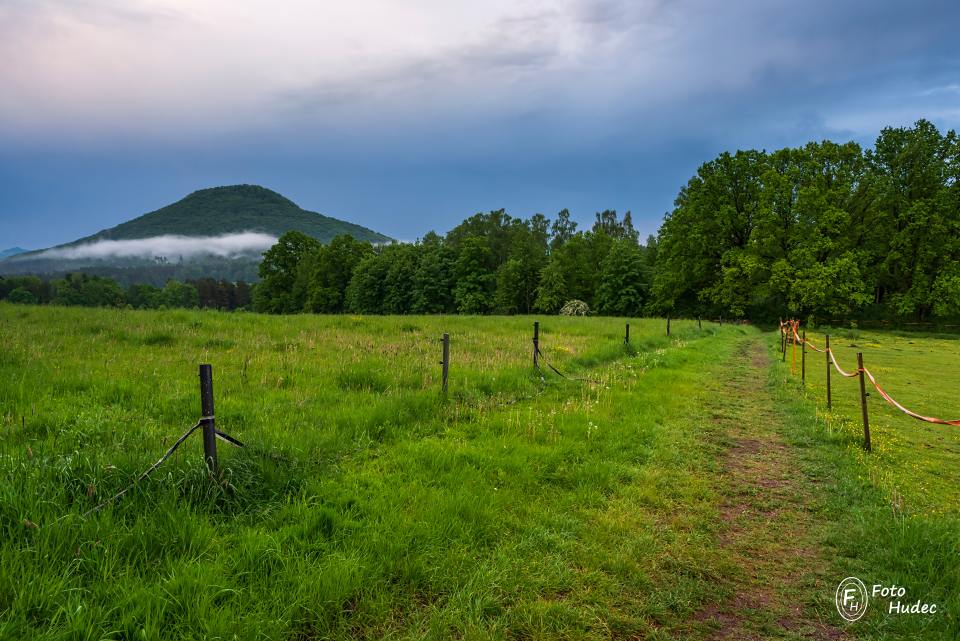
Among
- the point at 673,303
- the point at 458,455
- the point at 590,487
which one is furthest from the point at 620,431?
the point at 673,303

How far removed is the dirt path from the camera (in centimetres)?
401

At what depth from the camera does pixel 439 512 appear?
17.2 feet

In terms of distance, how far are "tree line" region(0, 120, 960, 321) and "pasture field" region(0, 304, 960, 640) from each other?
2570cm

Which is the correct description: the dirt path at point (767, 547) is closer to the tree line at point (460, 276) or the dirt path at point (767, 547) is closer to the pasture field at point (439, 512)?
the pasture field at point (439, 512)

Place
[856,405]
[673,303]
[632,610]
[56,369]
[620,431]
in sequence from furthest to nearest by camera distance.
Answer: [673,303] < [856,405] < [56,369] < [620,431] < [632,610]

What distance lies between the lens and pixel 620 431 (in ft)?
29.6

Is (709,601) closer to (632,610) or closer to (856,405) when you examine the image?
(632,610)

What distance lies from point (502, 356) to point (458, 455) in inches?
357

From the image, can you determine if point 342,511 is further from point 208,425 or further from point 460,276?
point 460,276

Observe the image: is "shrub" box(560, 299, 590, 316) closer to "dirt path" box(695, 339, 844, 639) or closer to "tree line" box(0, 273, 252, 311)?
"tree line" box(0, 273, 252, 311)

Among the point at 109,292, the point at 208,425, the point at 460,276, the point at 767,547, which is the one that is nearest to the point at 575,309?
the point at 460,276

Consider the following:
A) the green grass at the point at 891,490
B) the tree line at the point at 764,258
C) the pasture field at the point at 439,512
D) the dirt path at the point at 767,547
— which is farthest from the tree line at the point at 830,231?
the dirt path at the point at 767,547

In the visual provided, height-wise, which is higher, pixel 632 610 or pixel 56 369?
pixel 56 369

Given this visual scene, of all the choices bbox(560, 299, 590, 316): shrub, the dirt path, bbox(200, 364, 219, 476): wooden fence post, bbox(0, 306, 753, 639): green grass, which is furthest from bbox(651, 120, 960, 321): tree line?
bbox(200, 364, 219, 476): wooden fence post
